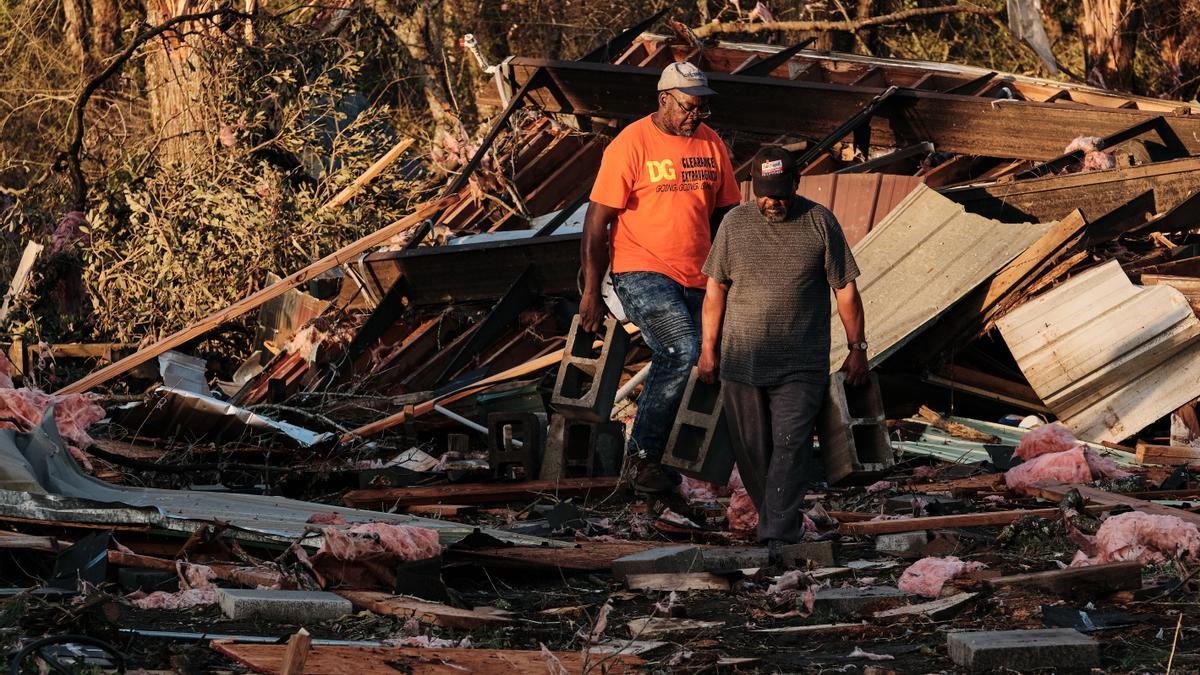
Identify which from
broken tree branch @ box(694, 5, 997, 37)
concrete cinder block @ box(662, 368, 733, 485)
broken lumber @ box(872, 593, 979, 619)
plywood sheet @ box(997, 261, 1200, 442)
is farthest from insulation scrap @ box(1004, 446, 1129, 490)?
broken tree branch @ box(694, 5, 997, 37)

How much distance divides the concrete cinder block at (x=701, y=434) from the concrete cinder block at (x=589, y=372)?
79cm

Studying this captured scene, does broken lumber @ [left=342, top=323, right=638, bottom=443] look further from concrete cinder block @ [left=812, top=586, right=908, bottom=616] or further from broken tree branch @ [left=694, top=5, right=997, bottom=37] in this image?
broken tree branch @ [left=694, top=5, right=997, bottom=37]

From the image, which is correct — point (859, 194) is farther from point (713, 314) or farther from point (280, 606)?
point (280, 606)

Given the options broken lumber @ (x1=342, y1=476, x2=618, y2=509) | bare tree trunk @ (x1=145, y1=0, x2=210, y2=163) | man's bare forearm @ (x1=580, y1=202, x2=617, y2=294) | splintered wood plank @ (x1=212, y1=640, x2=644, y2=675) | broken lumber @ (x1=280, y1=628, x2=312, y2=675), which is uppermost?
bare tree trunk @ (x1=145, y1=0, x2=210, y2=163)

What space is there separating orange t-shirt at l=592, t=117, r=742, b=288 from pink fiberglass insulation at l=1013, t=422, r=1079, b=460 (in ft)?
8.45

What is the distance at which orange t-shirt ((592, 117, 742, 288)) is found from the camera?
714 cm

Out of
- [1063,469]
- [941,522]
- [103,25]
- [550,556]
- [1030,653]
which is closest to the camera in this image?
[1030,653]

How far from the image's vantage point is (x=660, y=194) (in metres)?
7.14

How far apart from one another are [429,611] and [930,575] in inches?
70.4

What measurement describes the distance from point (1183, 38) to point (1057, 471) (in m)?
14.0

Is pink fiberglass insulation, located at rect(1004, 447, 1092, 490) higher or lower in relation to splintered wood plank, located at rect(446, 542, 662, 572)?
lower

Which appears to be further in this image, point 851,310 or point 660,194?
point 660,194

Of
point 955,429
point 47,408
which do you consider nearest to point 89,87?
point 47,408

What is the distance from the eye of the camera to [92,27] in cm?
2038
